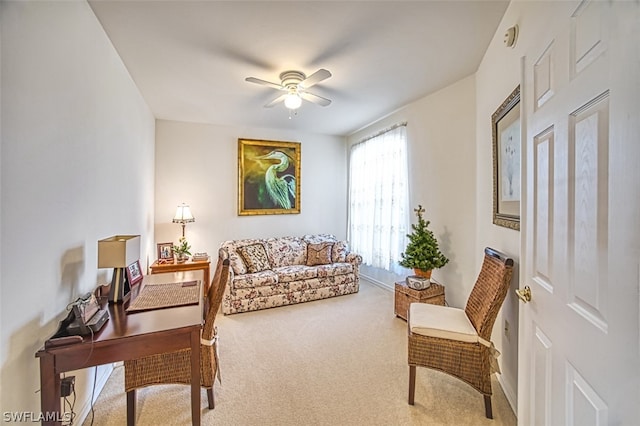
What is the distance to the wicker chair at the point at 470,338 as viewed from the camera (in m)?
1.81

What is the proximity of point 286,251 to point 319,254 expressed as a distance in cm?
52

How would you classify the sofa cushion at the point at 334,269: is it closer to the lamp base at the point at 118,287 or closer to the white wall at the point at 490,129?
the white wall at the point at 490,129

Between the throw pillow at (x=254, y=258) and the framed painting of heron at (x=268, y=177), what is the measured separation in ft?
2.70

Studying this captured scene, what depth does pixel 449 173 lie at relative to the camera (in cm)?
327

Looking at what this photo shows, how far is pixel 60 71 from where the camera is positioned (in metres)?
1.52

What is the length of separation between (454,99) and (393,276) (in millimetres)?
2590

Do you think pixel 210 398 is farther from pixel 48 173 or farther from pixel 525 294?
pixel 525 294

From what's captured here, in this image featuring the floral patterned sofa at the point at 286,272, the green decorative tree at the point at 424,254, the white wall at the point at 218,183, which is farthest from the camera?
the white wall at the point at 218,183

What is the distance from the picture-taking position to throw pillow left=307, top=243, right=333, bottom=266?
4.46 meters

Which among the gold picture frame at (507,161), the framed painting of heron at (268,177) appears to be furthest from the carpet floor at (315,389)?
the framed painting of heron at (268,177)

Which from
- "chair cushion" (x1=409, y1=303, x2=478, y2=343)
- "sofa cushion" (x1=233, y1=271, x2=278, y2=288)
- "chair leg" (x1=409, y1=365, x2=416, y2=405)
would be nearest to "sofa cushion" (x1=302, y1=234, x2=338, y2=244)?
"sofa cushion" (x1=233, y1=271, x2=278, y2=288)

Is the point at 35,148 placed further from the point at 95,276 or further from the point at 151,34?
the point at 151,34

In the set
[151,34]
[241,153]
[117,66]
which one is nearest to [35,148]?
[151,34]

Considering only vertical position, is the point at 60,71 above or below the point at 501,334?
above
